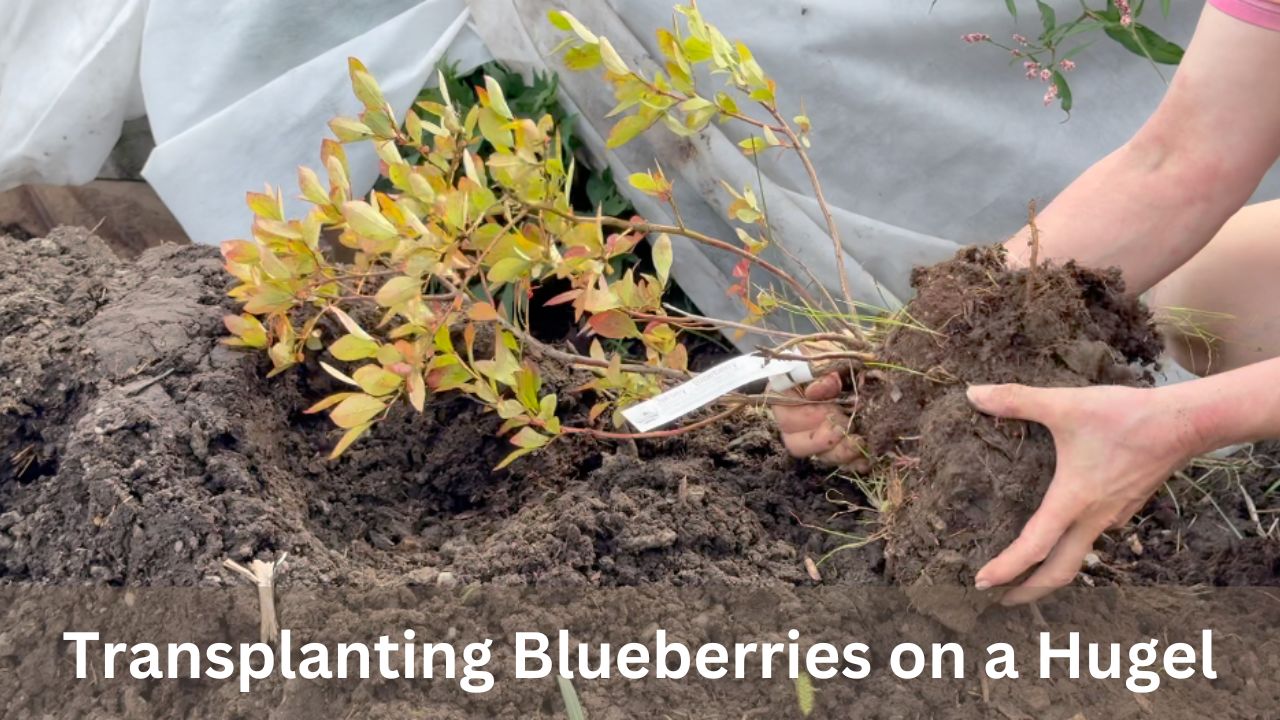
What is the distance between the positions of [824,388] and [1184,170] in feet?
1.70

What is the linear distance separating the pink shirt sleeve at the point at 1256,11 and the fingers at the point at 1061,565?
65 cm

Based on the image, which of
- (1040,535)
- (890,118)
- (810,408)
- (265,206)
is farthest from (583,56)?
(890,118)

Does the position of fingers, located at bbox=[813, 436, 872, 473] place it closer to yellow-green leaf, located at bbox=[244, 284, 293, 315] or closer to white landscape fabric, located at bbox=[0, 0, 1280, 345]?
white landscape fabric, located at bbox=[0, 0, 1280, 345]

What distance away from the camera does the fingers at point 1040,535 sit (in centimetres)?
120

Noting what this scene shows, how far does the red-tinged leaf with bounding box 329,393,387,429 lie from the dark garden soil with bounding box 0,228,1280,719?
6.4 inches

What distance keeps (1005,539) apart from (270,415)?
95 centimetres

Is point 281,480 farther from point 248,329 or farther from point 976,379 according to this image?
point 976,379

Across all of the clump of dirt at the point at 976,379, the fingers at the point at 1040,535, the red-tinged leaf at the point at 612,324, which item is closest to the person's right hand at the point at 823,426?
the clump of dirt at the point at 976,379

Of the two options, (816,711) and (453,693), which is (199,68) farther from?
(816,711)

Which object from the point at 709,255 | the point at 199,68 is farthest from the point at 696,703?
the point at 199,68

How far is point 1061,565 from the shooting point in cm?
124

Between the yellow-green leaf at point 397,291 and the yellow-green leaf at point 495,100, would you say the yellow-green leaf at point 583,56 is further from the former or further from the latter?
the yellow-green leaf at point 397,291

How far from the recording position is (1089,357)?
51.5 inches

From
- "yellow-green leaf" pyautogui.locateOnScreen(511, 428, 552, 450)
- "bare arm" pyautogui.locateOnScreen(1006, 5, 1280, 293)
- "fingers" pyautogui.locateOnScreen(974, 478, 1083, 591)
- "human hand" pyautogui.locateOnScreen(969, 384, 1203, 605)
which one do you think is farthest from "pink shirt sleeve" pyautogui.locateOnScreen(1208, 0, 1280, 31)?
"yellow-green leaf" pyautogui.locateOnScreen(511, 428, 552, 450)
